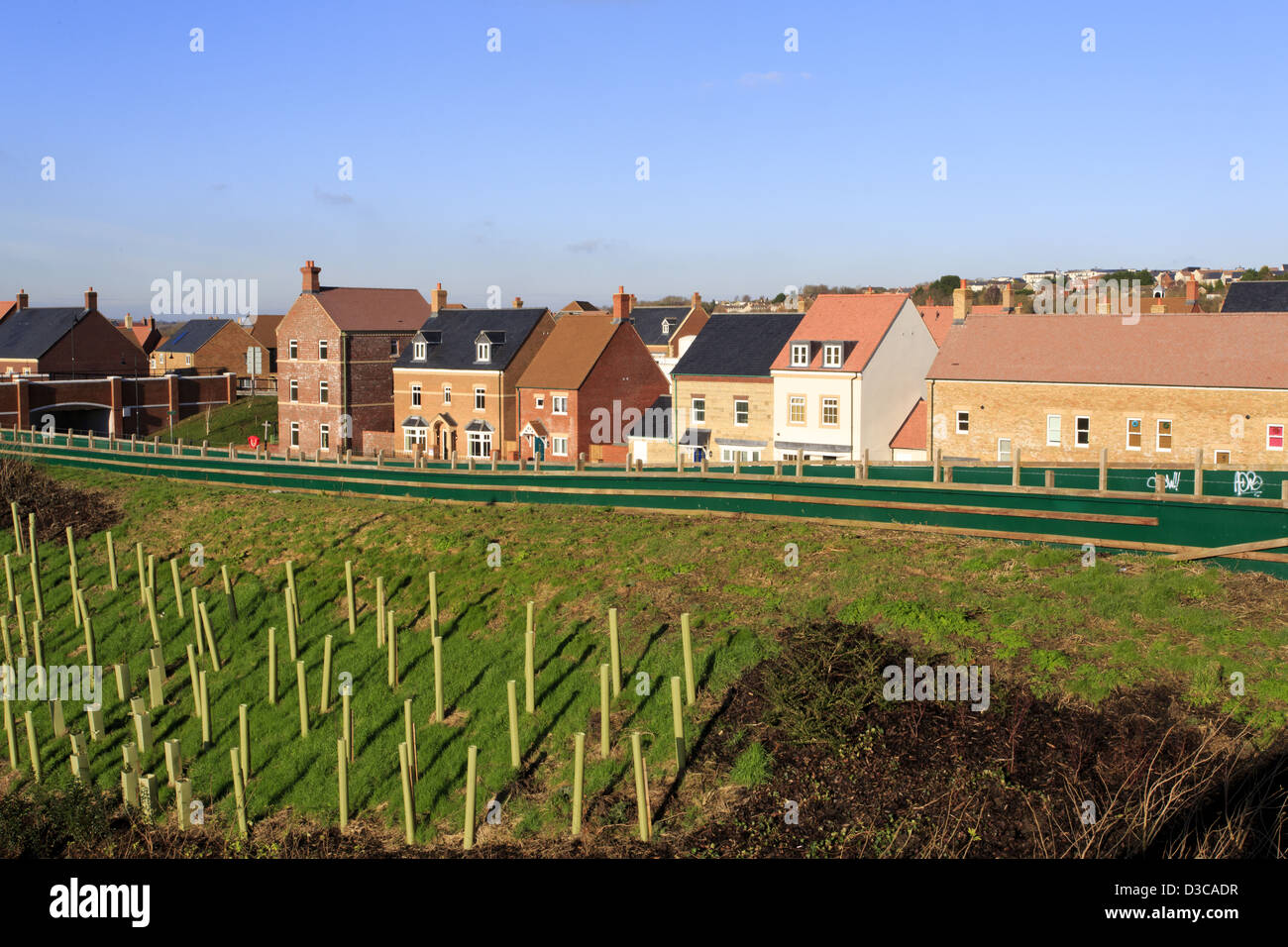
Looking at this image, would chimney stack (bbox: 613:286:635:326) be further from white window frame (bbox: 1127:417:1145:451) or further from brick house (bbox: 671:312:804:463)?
white window frame (bbox: 1127:417:1145:451)

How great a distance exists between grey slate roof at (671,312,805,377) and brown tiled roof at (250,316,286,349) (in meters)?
66.5

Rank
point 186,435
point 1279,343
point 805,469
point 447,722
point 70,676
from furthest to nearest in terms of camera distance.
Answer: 1. point 186,435
2. point 1279,343
3. point 805,469
4. point 70,676
5. point 447,722

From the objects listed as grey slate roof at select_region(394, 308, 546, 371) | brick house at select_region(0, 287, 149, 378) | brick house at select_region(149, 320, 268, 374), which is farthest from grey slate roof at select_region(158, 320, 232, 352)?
grey slate roof at select_region(394, 308, 546, 371)

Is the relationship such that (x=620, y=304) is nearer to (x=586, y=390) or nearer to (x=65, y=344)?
(x=586, y=390)

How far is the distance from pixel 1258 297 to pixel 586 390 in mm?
32857

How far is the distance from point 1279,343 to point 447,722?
3634 cm

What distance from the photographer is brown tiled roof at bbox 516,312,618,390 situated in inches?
2288

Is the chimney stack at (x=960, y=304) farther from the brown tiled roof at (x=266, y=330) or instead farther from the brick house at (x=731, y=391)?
the brown tiled roof at (x=266, y=330)

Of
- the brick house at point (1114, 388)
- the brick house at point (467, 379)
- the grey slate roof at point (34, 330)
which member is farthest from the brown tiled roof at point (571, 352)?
the grey slate roof at point (34, 330)

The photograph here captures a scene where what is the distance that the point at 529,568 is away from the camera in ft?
81.6

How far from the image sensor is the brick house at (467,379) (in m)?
60.6

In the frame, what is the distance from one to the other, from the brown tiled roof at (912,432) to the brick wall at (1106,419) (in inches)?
73.3

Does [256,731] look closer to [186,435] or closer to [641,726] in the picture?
[641,726]
